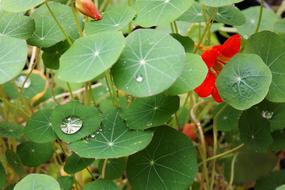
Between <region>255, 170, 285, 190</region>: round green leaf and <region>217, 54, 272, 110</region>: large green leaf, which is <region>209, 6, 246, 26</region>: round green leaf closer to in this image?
<region>217, 54, 272, 110</region>: large green leaf

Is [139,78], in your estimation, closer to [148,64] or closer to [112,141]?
[148,64]

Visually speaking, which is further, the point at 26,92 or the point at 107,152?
the point at 26,92

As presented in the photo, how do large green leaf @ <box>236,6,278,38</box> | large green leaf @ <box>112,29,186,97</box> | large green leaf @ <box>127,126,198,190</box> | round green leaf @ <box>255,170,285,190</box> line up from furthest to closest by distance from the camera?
large green leaf @ <box>236,6,278,38</box>
round green leaf @ <box>255,170,285,190</box>
large green leaf @ <box>127,126,198,190</box>
large green leaf @ <box>112,29,186,97</box>

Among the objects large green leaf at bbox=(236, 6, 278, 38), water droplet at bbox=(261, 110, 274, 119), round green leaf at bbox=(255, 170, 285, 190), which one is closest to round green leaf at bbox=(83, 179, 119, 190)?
water droplet at bbox=(261, 110, 274, 119)

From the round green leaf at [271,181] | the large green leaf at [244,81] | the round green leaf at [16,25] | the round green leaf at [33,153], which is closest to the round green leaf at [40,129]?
the round green leaf at [33,153]

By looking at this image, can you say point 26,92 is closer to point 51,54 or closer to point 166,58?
point 51,54

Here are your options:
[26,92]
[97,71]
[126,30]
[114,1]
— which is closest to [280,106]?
[126,30]
